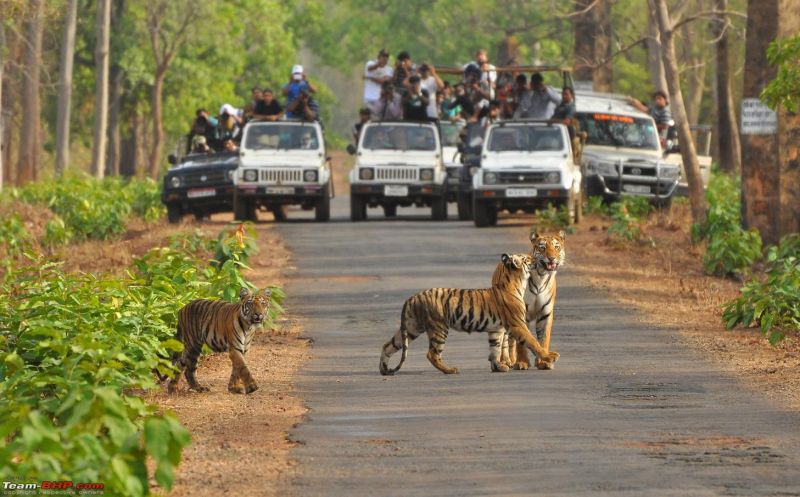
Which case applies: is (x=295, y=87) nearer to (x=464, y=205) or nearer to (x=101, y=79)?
(x=464, y=205)

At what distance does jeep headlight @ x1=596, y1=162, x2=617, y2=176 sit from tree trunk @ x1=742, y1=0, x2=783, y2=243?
9.40 metres

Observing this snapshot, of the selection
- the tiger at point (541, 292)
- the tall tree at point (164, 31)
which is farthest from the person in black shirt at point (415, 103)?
the tall tree at point (164, 31)

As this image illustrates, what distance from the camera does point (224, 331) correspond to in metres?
13.8

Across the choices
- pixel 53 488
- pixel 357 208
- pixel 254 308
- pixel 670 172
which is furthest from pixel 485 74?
pixel 53 488

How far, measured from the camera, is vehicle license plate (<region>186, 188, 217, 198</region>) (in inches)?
1356

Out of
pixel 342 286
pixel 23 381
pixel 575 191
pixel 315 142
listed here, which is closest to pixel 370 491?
pixel 23 381

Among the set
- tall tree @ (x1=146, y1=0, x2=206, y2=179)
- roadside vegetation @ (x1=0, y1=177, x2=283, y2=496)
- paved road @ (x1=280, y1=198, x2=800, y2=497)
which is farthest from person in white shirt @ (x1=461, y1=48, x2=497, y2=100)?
tall tree @ (x1=146, y1=0, x2=206, y2=179)

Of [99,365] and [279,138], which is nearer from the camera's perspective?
[99,365]

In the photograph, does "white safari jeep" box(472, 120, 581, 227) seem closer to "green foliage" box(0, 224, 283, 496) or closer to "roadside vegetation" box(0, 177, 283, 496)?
"roadside vegetation" box(0, 177, 283, 496)

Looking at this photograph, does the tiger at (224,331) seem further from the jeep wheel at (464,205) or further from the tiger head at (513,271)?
the jeep wheel at (464,205)

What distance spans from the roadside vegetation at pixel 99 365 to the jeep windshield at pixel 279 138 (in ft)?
30.4

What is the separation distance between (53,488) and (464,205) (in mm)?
26817

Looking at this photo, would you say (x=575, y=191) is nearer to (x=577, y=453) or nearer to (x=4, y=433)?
(x=577, y=453)

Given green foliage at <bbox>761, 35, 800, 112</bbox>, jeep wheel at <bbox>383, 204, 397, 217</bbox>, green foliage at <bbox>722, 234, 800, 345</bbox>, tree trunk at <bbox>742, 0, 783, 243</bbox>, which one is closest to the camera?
green foliage at <bbox>722, 234, 800, 345</bbox>
